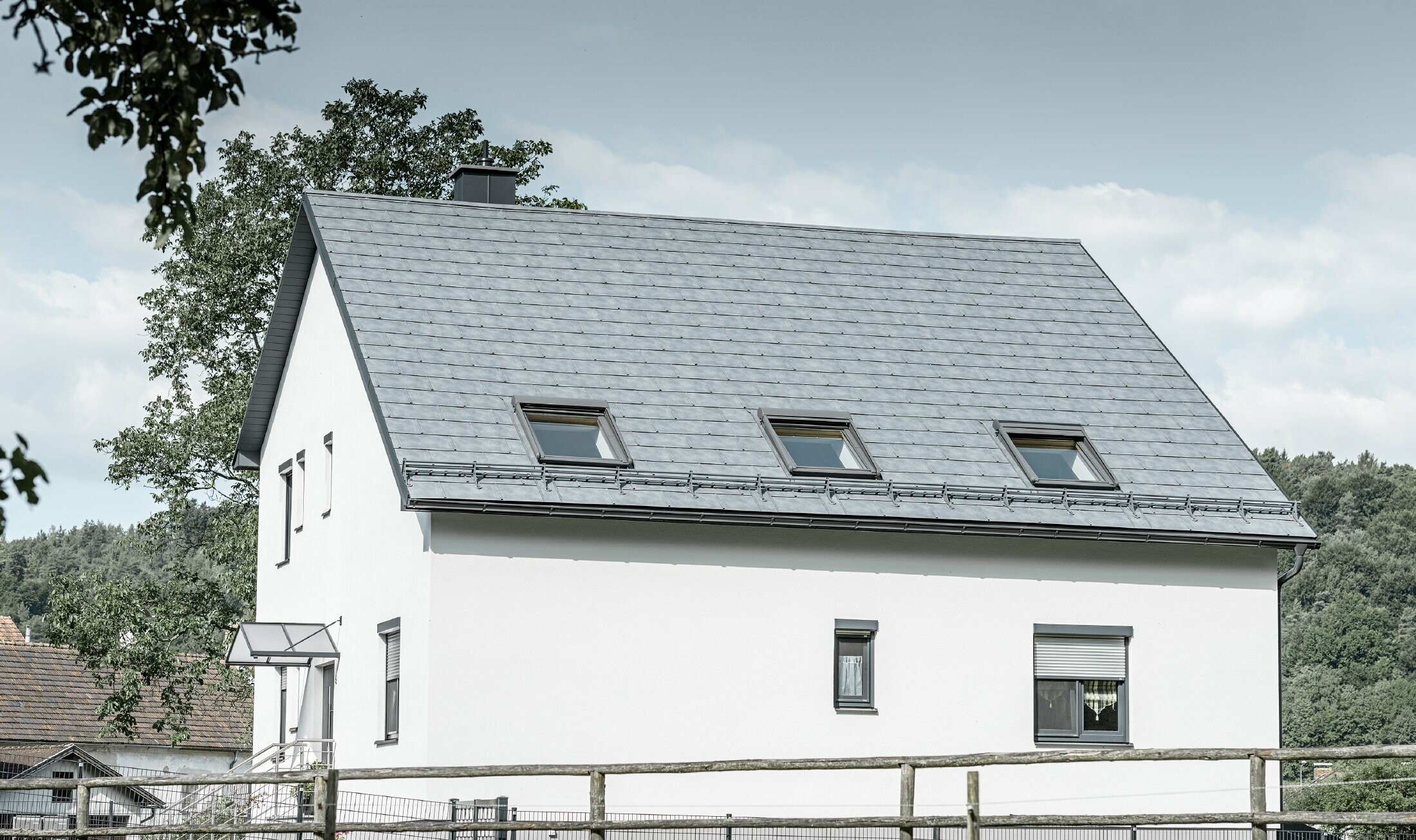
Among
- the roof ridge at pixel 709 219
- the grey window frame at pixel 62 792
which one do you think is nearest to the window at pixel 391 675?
the grey window frame at pixel 62 792

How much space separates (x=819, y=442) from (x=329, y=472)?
6609 millimetres

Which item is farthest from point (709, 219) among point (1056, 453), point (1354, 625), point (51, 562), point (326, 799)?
point (51, 562)

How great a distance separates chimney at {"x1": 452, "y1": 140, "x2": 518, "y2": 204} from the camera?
2762cm

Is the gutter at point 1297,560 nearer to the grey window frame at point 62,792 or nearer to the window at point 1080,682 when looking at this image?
the window at point 1080,682

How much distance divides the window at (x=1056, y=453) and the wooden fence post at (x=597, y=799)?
920 centimetres


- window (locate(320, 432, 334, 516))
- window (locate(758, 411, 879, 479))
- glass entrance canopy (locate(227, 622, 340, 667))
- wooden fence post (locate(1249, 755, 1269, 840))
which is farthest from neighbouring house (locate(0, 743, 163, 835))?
wooden fence post (locate(1249, 755, 1269, 840))

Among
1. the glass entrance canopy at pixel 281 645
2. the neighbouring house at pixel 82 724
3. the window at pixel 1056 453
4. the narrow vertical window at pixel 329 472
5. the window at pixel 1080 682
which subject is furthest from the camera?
the neighbouring house at pixel 82 724

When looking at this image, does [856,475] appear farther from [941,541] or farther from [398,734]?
[398,734]

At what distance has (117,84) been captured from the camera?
7.71 metres

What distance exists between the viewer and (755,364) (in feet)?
77.2

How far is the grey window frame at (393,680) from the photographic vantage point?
20.9 m

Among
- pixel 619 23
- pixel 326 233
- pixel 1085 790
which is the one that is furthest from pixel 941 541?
pixel 326 233

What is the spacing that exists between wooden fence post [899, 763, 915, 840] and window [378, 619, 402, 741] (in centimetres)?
838

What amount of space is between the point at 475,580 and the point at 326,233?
5.98 metres
